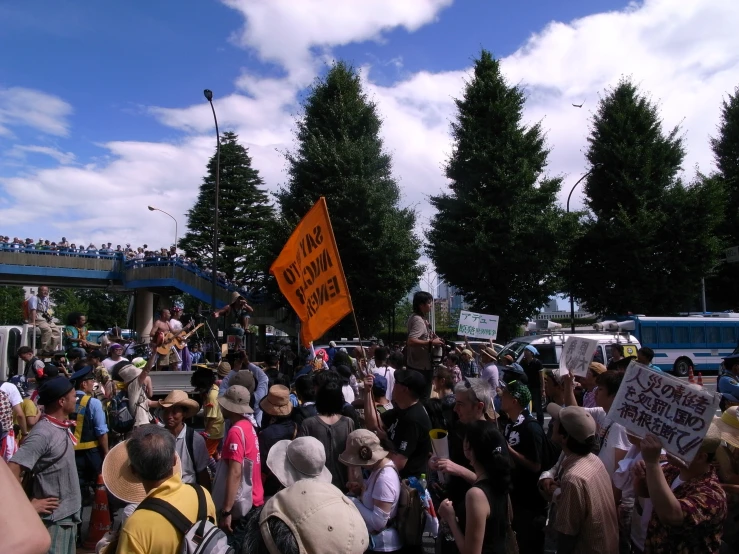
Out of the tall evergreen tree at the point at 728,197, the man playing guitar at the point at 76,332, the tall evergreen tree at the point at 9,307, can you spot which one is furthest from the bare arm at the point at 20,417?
the tall evergreen tree at the point at 9,307

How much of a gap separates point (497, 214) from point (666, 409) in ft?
85.5

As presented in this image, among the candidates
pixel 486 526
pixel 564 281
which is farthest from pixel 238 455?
pixel 564 281

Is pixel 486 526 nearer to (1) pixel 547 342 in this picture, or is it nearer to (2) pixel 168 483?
(2) pixel 168 483

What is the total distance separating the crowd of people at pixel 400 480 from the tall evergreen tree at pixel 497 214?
24.0 meters

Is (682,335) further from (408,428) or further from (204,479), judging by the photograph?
(204,479)

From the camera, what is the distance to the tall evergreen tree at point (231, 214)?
48403mm

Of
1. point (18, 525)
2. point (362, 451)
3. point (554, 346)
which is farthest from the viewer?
point (554, 346)

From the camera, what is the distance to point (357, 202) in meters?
29.0

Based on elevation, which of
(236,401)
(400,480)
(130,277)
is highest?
(130,277)

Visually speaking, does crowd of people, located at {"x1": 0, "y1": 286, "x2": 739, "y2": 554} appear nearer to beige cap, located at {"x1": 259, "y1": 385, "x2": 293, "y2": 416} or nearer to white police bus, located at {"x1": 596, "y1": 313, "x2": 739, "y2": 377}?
beige cap, located at {"x1": 259, "y1": 385, "x2": 293, "y2": 416}

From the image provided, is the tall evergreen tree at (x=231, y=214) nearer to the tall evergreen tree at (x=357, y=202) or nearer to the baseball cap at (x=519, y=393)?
the tall evergreen tree at (x=357, y=202)

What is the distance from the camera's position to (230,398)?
4.57 m

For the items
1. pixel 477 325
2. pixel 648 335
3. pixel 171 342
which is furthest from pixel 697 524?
pixel 648 335

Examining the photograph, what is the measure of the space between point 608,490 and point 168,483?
252 cm
